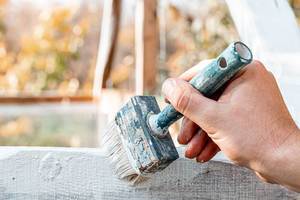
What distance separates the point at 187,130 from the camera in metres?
0.87

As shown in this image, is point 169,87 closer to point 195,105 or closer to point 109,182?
point 195,105

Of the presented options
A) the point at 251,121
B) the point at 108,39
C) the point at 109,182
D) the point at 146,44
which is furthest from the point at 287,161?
the point at 108,39

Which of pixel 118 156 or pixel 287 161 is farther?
pixel 118 156

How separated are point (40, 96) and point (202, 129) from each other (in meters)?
4.04

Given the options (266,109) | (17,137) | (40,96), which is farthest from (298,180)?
(17,137)

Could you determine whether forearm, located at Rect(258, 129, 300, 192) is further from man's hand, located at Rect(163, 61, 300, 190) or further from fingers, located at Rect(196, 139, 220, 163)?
fingers, located at Rect(196, 139, 220, 163)

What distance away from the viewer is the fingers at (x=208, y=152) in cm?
88

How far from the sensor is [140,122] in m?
0.89

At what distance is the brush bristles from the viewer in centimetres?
90

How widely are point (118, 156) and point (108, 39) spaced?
11.3 ft

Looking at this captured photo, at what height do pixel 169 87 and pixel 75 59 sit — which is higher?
pixel 75 59

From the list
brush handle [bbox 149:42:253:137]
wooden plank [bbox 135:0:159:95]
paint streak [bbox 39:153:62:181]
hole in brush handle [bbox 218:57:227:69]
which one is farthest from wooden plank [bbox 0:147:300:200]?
wooden plank [bbox 135:0:159:95]

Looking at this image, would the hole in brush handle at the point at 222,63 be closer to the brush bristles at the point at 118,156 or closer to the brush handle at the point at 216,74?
the brush handle at the point at 216,74

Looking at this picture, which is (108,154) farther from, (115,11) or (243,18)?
(115,11)
